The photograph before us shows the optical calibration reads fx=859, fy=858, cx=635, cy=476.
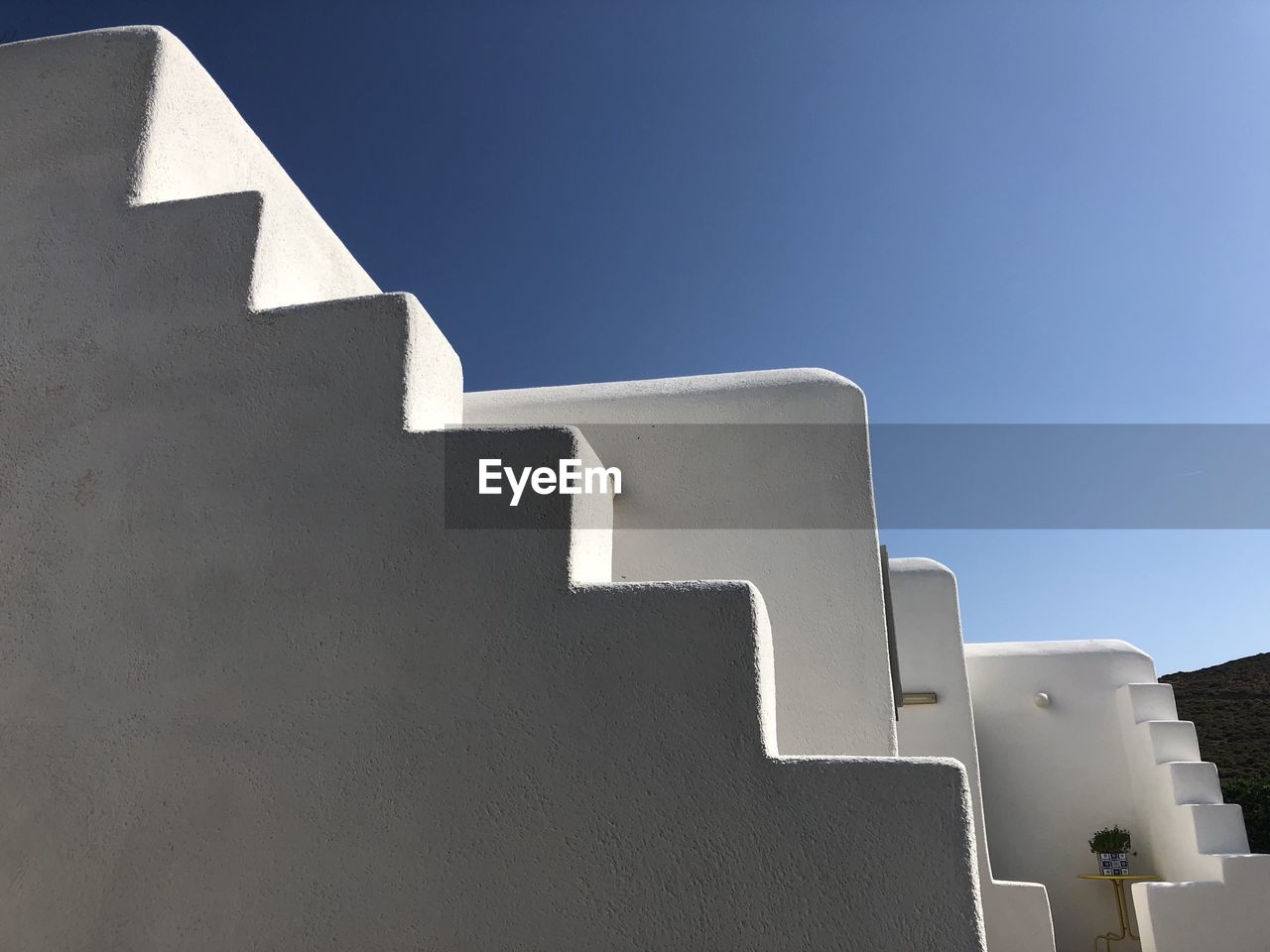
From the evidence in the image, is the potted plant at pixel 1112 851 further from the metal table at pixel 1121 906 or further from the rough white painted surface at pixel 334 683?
the rough white painted surface at pixel 334 683

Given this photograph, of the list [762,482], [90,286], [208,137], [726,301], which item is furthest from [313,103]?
[762,482]

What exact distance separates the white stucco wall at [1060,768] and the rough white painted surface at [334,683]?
23.5 feet

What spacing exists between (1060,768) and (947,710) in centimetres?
161

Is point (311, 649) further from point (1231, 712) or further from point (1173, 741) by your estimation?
point (1231, 712)

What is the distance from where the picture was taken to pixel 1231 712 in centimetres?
1116

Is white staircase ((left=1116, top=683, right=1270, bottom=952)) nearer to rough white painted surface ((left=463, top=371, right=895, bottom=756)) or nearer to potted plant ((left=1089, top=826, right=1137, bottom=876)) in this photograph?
potted plant ((left=1089, top=826, right=1137, bottom=876))

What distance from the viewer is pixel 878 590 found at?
3.29m

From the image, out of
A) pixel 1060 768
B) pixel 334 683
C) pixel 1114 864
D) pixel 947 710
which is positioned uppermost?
pixel 947 710

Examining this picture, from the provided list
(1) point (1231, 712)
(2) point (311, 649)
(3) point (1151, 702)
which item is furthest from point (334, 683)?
(1) point (1231, 712)

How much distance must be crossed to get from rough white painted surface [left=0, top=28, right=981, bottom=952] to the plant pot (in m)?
6.80

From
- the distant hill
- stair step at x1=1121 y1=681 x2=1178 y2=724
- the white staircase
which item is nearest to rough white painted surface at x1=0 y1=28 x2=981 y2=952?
the white staircase

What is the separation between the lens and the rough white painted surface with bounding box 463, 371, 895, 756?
126 inches

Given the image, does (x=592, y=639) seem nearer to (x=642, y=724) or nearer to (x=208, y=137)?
(x=642, y=724)

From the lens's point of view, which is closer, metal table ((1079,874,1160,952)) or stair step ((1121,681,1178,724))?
metal table ((1079,874,1160,952))
